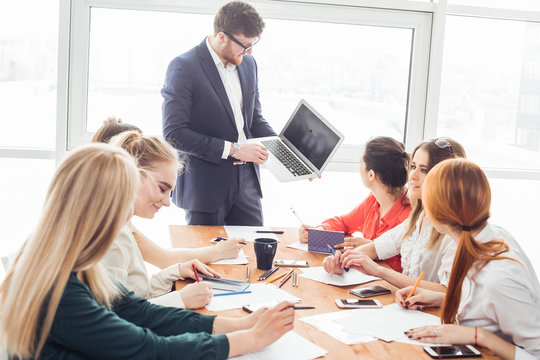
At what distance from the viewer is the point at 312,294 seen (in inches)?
64.2

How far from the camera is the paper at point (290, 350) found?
3.92ft

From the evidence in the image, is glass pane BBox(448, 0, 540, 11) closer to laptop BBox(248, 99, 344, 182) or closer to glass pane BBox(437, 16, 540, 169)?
glass pane BBox(437, 16, 540, 169)

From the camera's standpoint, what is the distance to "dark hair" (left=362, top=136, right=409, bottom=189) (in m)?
2.37

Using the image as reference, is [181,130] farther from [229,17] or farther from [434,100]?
[434,100]

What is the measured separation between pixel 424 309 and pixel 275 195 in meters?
2.20

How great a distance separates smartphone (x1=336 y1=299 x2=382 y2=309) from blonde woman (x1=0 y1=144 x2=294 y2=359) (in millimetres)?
475

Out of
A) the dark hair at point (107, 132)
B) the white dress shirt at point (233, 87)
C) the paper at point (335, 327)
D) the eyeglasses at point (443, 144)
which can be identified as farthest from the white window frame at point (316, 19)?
the paper at point (335, 327)

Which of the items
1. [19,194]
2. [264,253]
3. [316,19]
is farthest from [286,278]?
[19,194]

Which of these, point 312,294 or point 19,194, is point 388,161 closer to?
point 312,294

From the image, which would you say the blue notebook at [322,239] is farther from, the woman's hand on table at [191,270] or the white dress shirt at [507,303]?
the white dress shirt at [507,303]

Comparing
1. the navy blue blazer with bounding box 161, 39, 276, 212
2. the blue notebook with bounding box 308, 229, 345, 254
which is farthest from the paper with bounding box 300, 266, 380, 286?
the navy blue blazer with bounding box 161, 39, 276, 212

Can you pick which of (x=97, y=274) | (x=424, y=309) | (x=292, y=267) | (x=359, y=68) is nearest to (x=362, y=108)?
(x=359, y=68)

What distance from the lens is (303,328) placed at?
53.8 inches

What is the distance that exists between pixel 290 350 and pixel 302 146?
5.15 feet
